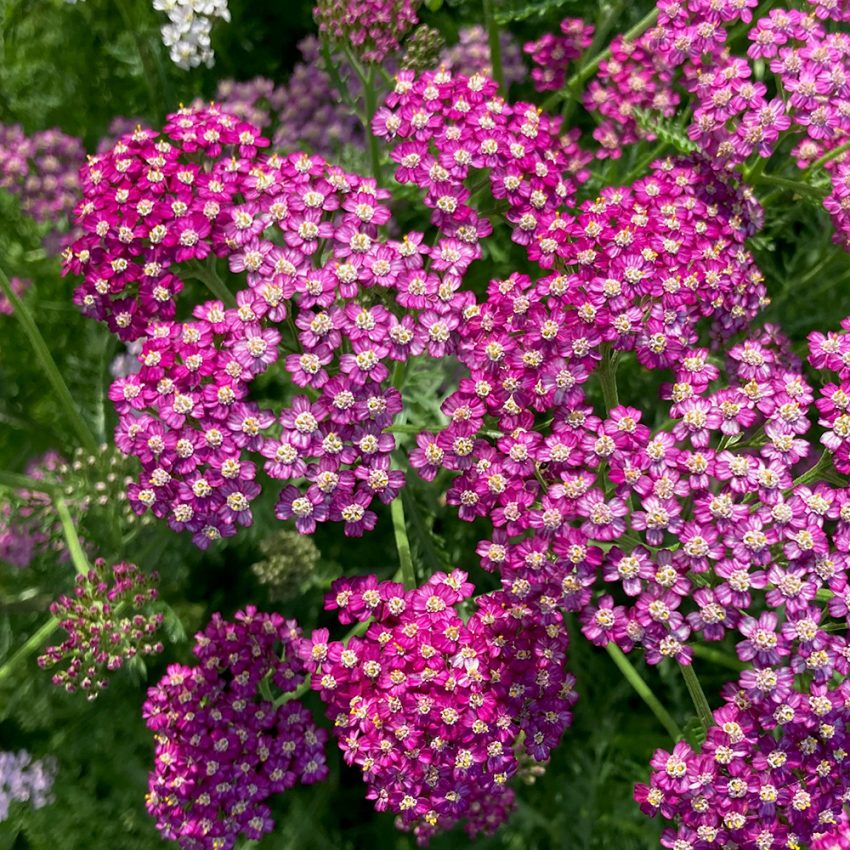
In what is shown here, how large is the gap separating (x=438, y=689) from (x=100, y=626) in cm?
131

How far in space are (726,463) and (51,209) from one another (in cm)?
338

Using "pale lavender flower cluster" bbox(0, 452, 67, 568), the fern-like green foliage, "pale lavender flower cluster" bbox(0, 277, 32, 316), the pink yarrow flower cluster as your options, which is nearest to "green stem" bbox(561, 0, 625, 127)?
the fern-like green foliage

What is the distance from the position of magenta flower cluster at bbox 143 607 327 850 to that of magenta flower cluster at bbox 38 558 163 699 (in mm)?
233

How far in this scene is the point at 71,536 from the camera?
3.52m

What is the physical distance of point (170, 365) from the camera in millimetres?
3021

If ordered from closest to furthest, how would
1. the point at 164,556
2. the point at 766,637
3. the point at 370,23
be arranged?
1. the point at 766,637
2. the point at 370,23
3. the point at 164,556

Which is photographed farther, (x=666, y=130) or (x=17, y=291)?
(x=17, y=291)

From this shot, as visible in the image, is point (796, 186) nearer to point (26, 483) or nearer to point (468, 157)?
point (468, 157)

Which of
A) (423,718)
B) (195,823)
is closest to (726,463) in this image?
(423,718)

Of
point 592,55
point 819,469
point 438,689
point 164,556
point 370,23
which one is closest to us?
point 438,689

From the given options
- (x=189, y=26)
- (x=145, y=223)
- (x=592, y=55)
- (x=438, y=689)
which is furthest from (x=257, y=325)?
(x=592, y=55)

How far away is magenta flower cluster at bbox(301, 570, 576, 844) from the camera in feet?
9.32

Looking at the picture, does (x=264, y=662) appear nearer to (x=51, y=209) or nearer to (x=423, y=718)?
(x=423, y=718)

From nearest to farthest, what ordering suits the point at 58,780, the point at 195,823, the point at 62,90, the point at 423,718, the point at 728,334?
the point at 423,718, the point at 195,823, the point at 728,334, the point at 58,780, the point at 62,90
